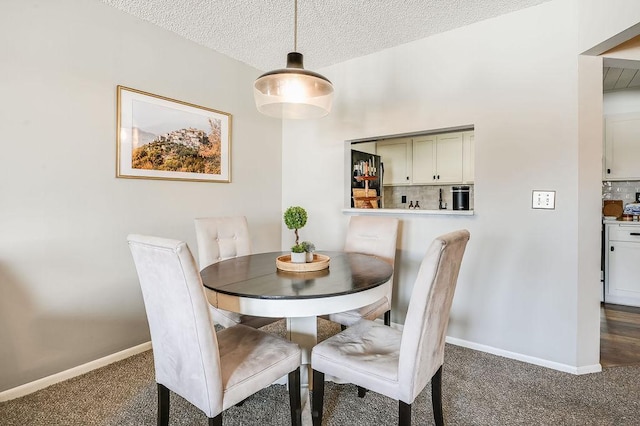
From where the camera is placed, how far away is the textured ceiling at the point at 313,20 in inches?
88.8

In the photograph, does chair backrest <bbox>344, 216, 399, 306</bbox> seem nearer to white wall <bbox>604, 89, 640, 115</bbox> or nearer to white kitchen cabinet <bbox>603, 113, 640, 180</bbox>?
white kitchen cabinet <bbox>603, 113, 640, 180</bbox>

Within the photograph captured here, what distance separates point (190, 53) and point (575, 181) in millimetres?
3043

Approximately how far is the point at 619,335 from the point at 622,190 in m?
2.00

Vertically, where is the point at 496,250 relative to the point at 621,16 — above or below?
below

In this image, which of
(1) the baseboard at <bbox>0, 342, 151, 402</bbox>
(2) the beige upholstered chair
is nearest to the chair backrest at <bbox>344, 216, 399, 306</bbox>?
(2) the beige upholstered chair

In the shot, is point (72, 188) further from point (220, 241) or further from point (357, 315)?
point (357, 315)

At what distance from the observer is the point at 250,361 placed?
1355 mm

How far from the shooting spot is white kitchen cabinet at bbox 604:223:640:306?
334cm

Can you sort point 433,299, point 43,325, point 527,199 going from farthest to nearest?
point 527,199
point 43,325
point 433,299

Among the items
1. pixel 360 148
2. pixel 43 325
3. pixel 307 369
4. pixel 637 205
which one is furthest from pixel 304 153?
pixel 637 205

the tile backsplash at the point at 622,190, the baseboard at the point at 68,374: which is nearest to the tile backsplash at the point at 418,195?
the tile backsplash at the point at 622,190

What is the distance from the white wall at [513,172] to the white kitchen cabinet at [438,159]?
156 cm

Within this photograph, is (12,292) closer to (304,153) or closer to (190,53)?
(190,53)

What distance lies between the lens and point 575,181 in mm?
2104
